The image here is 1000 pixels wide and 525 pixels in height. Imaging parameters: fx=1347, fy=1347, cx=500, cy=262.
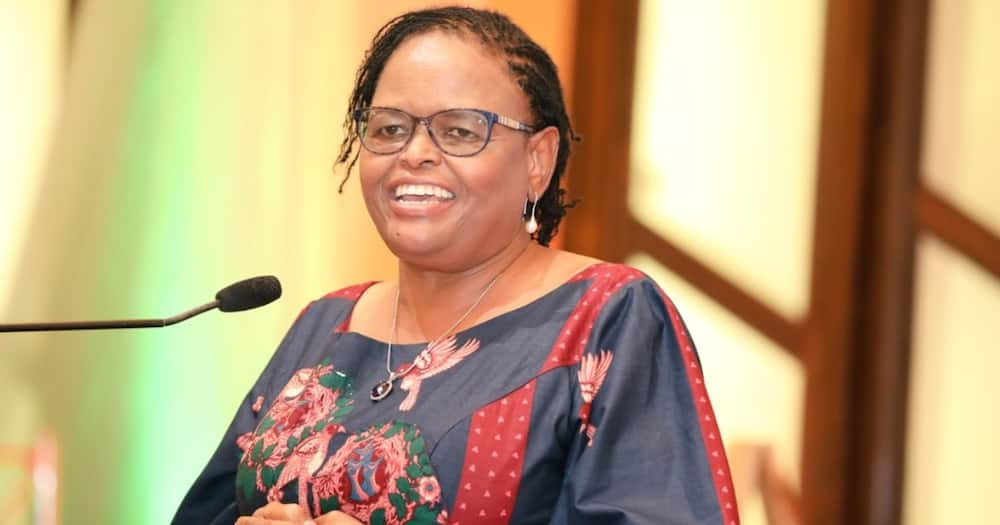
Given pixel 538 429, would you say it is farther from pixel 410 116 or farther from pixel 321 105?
pixel 321 105

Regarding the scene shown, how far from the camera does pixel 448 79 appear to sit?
1745mm

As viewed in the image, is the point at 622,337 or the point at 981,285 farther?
the point at 981,285

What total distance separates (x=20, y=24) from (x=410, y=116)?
1.74 metres

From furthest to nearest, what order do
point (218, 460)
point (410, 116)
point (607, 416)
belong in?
point (218, 460)
point (410, 116)
point (607, 416)

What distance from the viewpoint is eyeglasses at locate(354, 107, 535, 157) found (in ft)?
5.70

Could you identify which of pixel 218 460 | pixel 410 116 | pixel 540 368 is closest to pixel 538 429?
pixel 540 368

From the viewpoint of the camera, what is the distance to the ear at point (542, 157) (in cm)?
183

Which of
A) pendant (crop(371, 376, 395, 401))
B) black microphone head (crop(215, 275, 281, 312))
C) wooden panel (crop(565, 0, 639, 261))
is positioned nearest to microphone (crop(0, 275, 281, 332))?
black microphone head (crop(215, 275, 281, 312))

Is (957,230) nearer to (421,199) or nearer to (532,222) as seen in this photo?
(532,222)

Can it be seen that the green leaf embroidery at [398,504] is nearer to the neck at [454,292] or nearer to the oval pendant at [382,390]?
the oval pendant at [382,390]

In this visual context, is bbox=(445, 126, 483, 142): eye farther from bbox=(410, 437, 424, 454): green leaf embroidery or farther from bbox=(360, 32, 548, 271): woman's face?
bbox=(410, 437, 424, 454): green leaf embroidery

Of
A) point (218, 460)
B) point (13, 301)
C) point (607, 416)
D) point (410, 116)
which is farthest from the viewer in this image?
point (13, 301)

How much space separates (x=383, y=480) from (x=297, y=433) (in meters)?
0.20

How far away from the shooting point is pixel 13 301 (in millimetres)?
3102
